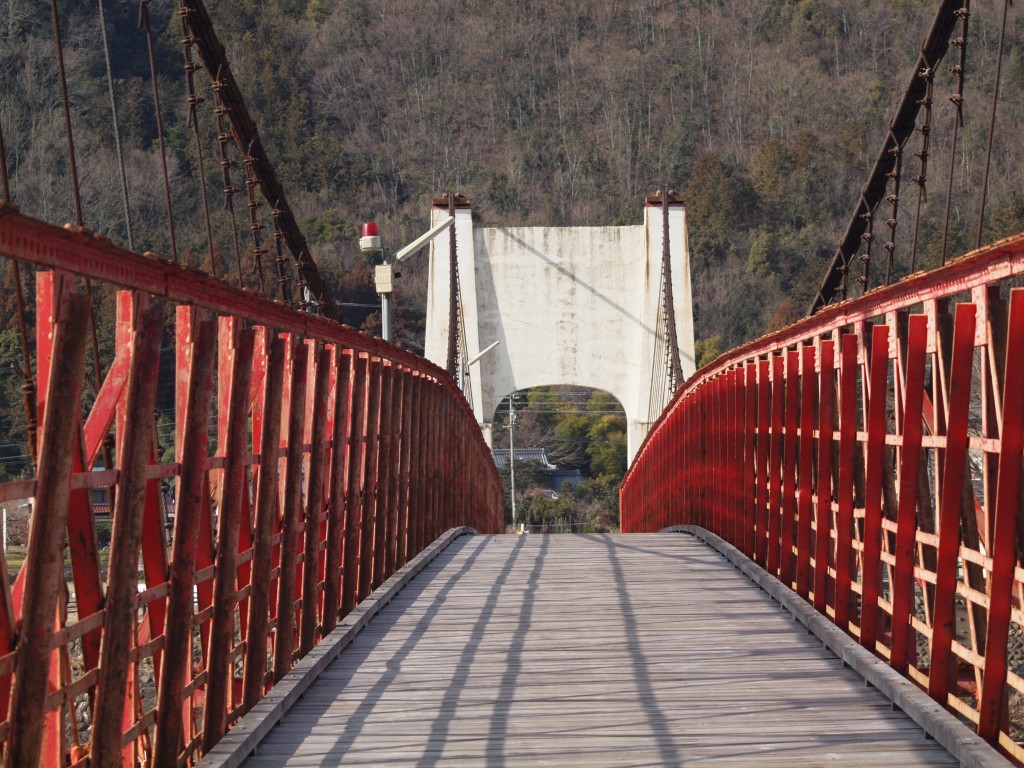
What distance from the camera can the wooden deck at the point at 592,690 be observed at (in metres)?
3.21

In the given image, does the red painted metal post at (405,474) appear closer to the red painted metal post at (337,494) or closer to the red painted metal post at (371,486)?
the red painted metal post at (371,486)

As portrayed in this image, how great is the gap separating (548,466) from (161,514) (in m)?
36.8

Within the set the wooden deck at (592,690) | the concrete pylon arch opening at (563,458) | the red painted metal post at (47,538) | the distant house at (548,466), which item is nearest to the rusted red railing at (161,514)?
the red painted metal post at (47,538)

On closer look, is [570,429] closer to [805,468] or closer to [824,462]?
[805,468]

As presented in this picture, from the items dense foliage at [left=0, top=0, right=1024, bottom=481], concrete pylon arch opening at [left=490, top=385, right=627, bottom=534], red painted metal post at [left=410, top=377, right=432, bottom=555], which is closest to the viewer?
red painted metal post at [left=410, top=377, right=432, bottom=555]

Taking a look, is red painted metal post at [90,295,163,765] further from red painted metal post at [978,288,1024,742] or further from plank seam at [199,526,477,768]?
red painted metal post at [978,288,1024,742]

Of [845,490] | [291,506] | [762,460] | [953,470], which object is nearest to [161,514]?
[291,506]

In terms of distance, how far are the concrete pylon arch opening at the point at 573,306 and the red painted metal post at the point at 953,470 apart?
1869 cm

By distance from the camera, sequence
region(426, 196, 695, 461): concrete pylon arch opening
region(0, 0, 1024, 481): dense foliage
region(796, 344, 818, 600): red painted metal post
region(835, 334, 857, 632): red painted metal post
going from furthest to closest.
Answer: region(0, 0, 1024, 481): dense foliage, region(426, 196, 695, 461): concrete pylon arch opening, region(796, 344, 818, 600): red painted metal post, region(835, 334, 857, 632): red painted metal post

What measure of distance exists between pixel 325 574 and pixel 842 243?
6353mm

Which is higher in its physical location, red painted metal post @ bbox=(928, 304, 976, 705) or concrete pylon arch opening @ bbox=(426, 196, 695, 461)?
concrete pylon arch opening @ bbox=(426, 196, 695, 461)

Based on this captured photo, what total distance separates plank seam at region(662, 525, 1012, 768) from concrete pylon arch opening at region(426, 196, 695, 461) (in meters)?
16.5

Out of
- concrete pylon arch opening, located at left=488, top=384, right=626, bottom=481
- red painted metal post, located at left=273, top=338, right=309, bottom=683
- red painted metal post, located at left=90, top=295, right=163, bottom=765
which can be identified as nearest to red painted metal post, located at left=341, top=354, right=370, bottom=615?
red painted metal post, located at left=273, top=338, right=309, bottom=683

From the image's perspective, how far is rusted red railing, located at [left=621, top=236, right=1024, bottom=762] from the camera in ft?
9.59
